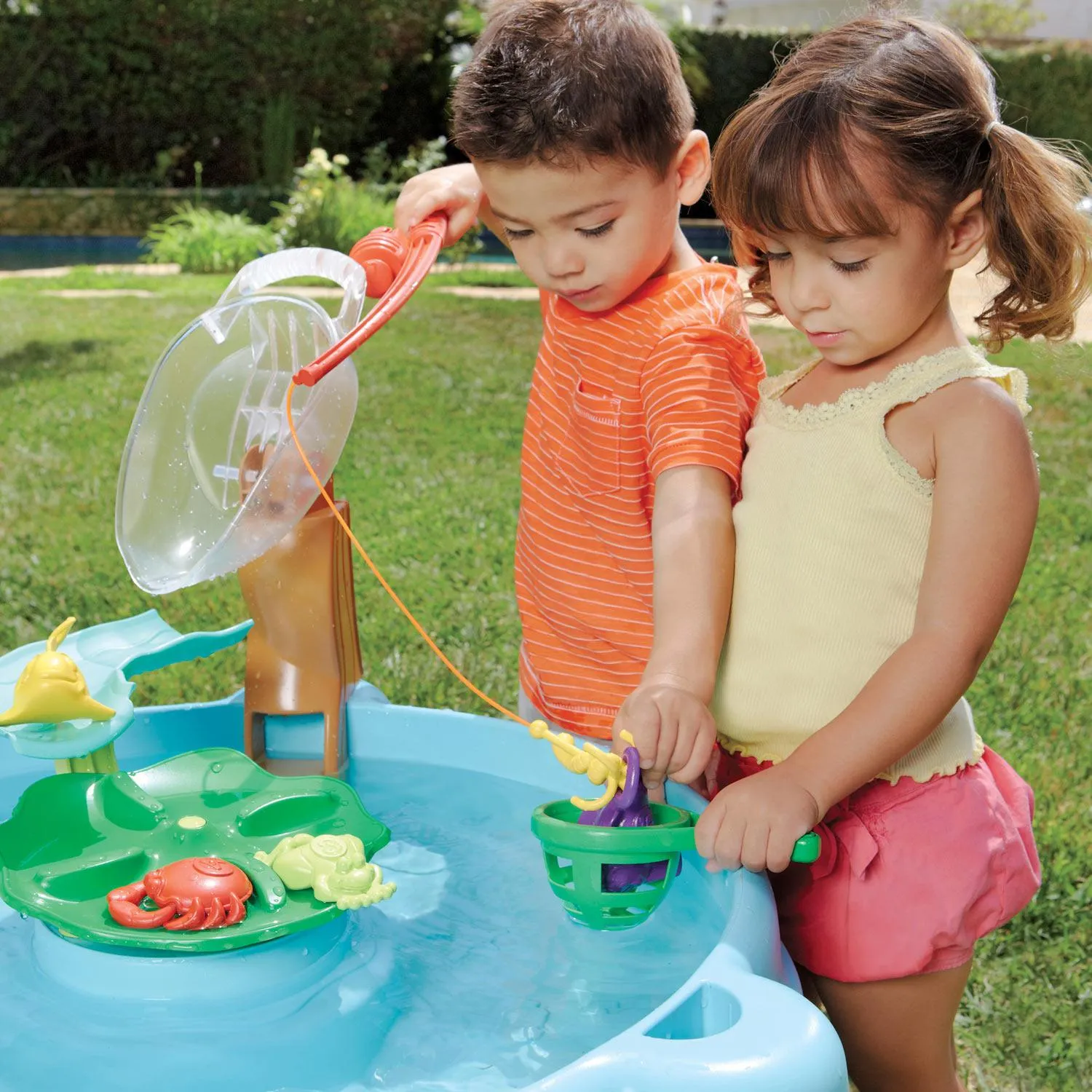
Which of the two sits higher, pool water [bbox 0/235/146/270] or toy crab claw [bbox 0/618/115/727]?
toy crab claw [bbox 0/618/115/727]

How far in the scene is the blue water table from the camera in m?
1.37

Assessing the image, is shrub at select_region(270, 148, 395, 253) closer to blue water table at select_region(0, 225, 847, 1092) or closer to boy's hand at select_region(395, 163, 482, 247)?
boy's hand at select_region(395, 163, 482, 247)

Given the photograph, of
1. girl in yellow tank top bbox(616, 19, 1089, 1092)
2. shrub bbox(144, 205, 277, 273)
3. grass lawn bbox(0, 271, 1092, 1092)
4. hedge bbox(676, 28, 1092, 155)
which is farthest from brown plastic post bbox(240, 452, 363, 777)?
hedge bbox(676, 28, 1092, 155)

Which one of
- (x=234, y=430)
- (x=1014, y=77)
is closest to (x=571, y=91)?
(x=234, y=430)

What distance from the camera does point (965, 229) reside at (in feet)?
4.73

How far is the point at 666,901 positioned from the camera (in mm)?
1731

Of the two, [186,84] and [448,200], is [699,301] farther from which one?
[186,84]

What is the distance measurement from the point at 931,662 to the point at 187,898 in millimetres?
810

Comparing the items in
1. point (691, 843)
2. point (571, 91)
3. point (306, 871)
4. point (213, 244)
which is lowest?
point (213, 244)

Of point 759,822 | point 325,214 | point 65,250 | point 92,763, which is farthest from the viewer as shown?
point 65,250

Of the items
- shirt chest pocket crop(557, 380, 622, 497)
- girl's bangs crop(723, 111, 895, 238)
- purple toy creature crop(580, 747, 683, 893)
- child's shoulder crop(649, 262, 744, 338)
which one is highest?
girl's bangs crop(723, 111, 895, 238)

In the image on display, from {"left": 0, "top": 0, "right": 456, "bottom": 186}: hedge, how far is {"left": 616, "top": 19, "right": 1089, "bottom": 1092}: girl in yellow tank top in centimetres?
1146

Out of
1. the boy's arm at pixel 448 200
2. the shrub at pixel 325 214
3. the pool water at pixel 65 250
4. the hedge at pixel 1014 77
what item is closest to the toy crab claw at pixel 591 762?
the boy's arm at pixel 448 200

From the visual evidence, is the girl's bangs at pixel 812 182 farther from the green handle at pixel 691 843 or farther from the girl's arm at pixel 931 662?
the green handle at pixel 691 843
